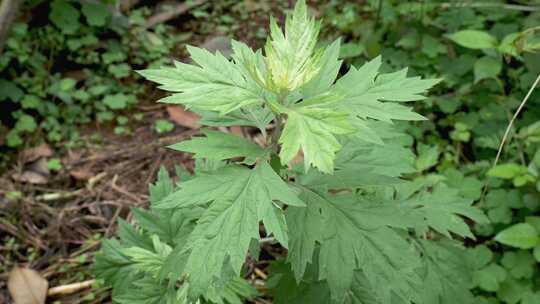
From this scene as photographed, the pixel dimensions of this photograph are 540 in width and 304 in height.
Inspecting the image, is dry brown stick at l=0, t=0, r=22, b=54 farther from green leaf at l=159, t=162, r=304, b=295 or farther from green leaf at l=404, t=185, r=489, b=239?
green leaf at l=404, t=185, r=489, b=239

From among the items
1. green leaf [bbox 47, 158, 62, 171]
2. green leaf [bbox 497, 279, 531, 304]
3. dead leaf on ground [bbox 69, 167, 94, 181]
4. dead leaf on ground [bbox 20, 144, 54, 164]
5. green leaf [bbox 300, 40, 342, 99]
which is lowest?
green leaf [bbox 497, 279, 531, 304]

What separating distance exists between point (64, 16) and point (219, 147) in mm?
3258

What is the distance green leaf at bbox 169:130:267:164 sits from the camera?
1420 mm

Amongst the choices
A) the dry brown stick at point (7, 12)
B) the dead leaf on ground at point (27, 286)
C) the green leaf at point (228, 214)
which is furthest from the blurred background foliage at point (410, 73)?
the green leaf at point (228, 214)

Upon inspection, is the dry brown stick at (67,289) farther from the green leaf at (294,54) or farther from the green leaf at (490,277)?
the green leaf at (490,277)

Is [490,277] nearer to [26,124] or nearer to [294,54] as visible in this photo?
[294,54]

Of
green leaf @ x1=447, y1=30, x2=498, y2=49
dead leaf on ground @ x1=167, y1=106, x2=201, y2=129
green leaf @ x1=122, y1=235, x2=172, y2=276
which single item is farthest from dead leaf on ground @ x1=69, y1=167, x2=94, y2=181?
green leaf @ x1=447, y1=30, x2=498, y2=49

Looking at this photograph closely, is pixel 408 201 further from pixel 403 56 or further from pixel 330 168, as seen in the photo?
pixel 403 56

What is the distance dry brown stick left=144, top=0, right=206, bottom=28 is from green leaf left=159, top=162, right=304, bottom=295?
3582 mm

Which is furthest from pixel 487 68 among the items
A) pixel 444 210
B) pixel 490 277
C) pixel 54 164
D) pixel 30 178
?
pixel 30 178

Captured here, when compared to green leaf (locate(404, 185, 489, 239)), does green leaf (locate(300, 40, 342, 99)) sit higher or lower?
higher

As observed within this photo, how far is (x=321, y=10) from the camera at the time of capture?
4801mm

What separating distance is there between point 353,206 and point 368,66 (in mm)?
445

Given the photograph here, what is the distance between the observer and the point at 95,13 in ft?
13.6
